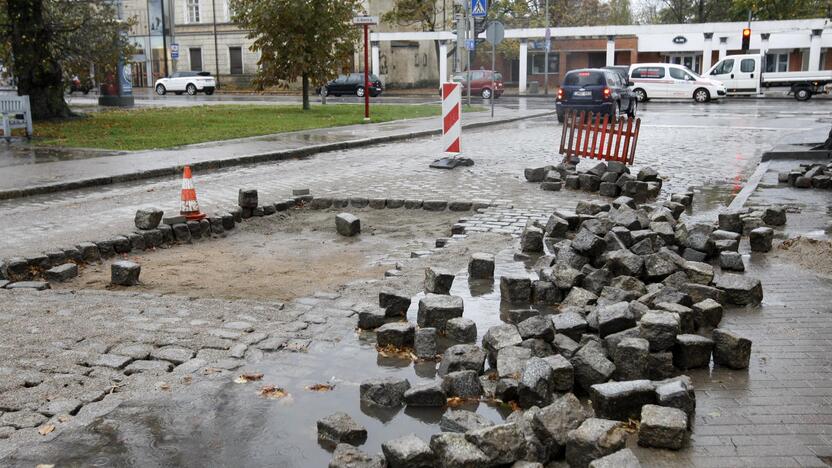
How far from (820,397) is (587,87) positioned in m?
23.1

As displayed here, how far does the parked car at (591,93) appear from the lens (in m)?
26.2

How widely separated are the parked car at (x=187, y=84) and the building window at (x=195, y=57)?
42.3 feet

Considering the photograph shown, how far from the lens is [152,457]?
3.78 metres

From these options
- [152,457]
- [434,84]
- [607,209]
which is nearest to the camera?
[152,457]

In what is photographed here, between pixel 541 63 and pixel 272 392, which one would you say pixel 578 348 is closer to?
pixel 272 392

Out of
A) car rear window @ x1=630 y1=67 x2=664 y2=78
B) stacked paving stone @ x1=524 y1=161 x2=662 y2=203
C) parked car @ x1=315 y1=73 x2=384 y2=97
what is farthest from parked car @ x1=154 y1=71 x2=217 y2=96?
stacked paving stone @ x1=524 y1=161 x2=662 y2=203

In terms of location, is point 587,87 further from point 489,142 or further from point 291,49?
point 291,49

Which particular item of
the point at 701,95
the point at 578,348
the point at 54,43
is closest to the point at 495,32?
the point at 54,43

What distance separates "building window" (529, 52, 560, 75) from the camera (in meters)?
66.8

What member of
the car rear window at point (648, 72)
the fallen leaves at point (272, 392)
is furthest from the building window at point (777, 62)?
the fallen leaves at point (272, 392)

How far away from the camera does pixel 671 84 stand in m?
40.2

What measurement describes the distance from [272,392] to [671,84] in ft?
128

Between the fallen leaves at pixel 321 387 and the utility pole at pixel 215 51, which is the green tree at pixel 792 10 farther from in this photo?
the fallen leaves at pixel 321 387

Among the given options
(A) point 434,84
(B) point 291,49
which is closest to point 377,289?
(B) point 291,49
